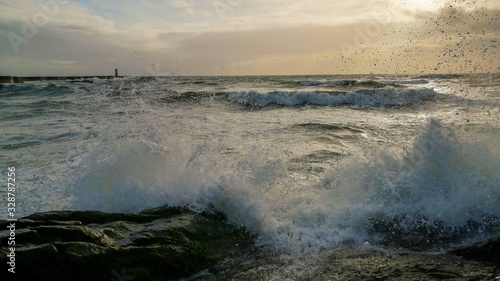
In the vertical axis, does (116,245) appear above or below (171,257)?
above

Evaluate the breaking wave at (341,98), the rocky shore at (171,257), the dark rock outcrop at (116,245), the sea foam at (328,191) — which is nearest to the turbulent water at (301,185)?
the sea foam at (328,191)

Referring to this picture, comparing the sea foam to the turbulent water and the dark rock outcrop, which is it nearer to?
the turbulent water

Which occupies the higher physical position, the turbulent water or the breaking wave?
the breaking wave

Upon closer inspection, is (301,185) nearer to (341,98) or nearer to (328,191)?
(328,191)

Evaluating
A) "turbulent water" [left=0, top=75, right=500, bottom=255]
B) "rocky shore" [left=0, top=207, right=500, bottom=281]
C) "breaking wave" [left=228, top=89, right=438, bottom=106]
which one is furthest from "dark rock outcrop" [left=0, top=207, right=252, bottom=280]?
"breaking wave" [left=228, top=89, right=438, bottom=106]

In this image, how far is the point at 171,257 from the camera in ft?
10.1

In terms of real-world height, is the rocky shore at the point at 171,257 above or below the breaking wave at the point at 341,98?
below

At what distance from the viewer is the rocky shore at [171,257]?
2.67 meters

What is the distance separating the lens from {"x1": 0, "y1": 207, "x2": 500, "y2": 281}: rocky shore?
2.67 meters

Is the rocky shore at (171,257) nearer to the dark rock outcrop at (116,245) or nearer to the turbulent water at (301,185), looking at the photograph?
the dark rock outcrop at (116,245)

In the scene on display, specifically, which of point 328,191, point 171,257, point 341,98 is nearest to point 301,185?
point 328,191

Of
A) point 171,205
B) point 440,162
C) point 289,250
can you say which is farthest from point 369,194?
point 171,205

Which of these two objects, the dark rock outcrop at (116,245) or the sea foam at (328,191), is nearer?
the dark rock outcrop at (116,245)

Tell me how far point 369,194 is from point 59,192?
4.54 meters
